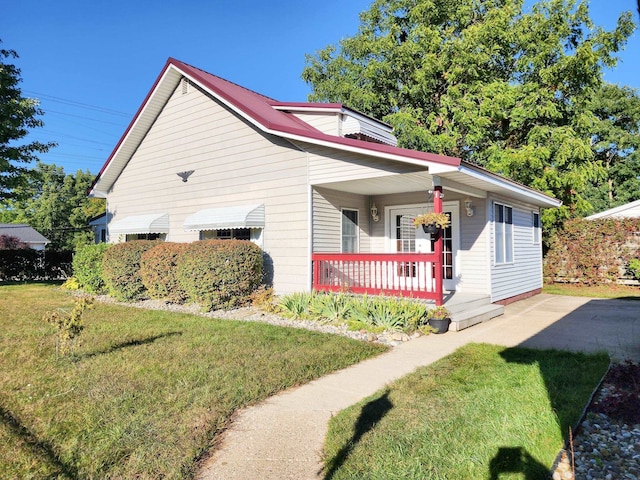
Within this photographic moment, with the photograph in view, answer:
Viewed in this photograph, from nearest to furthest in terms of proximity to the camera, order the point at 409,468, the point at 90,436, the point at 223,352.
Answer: the point at 409,468 < the point at 90,436 < the point at 223,352

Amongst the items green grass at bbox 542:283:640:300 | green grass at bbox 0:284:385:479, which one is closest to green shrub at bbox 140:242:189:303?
green grass at bbox 0:284:385:479

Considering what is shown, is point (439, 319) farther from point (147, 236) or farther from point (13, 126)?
point (13, 126)

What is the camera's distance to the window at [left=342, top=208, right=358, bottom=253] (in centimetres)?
1044

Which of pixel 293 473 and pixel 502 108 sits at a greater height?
pixel 502 108

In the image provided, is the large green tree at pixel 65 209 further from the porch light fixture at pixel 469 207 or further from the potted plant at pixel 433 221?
the potted plant at pixel 433 221

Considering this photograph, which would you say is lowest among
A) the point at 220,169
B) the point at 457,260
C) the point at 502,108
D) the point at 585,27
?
the point at 457,260

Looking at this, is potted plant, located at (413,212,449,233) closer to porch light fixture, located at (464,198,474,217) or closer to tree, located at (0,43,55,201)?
porch light fixture, located at (464,198,474,217)

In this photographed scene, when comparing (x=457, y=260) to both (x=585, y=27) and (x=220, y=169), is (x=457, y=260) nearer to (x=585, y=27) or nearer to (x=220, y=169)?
(x=220, y=169)

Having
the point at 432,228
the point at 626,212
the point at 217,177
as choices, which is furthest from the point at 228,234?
the point at 626,212

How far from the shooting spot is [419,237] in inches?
416

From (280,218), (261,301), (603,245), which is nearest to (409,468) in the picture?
(261,301)

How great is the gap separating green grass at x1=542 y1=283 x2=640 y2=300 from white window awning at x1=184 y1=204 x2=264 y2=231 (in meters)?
9.94

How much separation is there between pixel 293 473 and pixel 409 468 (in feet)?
2.52

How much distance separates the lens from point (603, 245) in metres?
14.5
